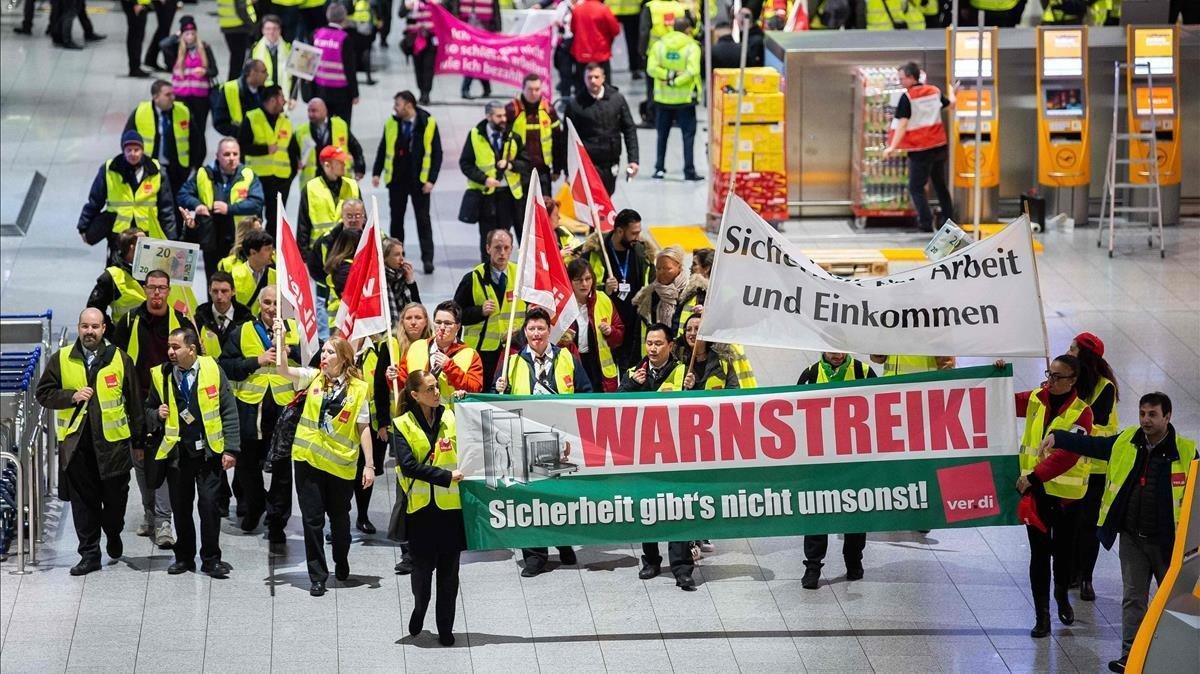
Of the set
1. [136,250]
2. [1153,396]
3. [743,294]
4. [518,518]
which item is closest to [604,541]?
[518,518]

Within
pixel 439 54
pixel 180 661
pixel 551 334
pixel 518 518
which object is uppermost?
pixel 439 54

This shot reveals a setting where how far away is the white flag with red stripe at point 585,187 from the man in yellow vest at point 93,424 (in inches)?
159

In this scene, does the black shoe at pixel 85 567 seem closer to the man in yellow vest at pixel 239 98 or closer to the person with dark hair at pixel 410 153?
the person with dark hair at pixel 410 153

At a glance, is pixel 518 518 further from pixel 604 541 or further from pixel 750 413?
pixel 750 413

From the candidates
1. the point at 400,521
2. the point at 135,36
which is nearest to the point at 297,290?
the point at 400,521

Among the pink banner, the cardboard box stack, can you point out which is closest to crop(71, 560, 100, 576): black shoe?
the pink banner

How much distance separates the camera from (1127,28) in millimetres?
21406

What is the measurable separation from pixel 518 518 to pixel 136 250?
13.4 ft

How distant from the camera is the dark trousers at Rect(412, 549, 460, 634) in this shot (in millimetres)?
11422

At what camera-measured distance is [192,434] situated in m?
12.5

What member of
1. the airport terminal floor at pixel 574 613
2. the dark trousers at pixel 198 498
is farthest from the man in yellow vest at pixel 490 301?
the dark trousers at pixel 198 498

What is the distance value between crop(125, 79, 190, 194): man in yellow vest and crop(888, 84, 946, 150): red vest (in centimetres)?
730

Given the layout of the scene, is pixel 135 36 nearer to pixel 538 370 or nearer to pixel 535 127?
pixel 535 127

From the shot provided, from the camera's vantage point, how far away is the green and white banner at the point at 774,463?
11.5 metres
